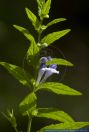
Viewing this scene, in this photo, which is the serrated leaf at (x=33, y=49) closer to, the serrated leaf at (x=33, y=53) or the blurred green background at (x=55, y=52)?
the serrated leaf at (x=33, y=53)

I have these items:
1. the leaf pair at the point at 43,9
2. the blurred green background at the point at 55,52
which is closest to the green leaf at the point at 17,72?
the leaf pair at the point at 43,9

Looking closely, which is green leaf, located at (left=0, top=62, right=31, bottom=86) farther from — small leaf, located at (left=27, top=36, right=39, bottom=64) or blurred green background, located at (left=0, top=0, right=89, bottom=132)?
blurred green background, located at (left=0, top=0, right=89, bottom=132)

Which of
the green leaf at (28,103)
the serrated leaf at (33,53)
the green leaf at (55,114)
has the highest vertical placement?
the serrated leaf at (33,53)

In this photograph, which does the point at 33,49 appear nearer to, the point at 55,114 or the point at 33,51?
the point at 33,51

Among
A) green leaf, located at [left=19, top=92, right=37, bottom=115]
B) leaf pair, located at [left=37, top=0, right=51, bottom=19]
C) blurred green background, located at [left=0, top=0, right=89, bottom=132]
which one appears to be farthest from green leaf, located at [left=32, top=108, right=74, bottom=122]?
blurred green background, located at [left=0, top=0, right=89, bottom=132]

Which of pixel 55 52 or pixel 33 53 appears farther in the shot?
pixel 55 52

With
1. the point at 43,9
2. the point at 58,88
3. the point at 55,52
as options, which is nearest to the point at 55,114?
the point at 58,88

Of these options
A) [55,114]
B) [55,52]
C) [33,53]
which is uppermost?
[33,53]
